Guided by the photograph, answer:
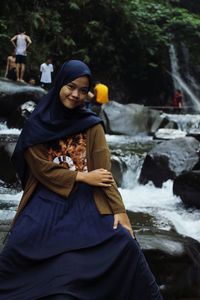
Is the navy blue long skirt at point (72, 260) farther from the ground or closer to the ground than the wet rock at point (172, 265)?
farther from the ground

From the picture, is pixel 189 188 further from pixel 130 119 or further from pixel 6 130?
pixel 130 119

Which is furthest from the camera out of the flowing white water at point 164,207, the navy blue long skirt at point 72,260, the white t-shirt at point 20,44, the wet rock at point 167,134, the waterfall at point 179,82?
the waterfall at point 179,82

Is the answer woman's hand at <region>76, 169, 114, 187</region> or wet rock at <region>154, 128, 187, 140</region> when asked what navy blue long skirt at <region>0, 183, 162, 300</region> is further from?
wet rock at <region>154, 128, 187, 140</region>

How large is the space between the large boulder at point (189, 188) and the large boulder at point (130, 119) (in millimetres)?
6353

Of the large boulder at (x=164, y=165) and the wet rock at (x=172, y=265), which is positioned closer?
the wet rock at (x=172, y=265)

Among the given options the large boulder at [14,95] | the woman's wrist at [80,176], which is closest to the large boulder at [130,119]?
the large boulder at [14,95]

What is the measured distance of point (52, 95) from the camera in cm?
308

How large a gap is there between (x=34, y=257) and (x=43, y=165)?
0.56m

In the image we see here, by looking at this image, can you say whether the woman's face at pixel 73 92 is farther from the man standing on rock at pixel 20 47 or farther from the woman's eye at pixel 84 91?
the man standing on rock at pixel 20 47

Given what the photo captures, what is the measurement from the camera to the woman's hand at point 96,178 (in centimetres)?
297

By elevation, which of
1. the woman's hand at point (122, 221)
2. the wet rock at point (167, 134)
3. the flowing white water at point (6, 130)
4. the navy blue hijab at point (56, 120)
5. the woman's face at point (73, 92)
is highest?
the woman's face at point (73, 92)

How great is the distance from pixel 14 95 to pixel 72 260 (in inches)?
440

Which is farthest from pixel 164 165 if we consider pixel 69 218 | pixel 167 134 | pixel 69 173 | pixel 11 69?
pixel 11 69

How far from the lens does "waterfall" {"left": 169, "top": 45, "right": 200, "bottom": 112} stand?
23344 millimetres
